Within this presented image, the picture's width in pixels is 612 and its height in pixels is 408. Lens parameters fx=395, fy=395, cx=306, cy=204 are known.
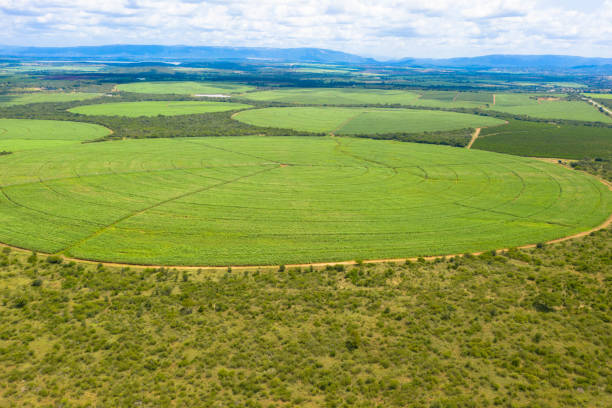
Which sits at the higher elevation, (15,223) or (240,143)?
(240,143)

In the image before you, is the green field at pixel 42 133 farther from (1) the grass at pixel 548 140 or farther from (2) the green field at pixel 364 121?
(1) the grass at pixel 548 140

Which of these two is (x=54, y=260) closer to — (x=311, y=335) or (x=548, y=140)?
(x=311, y=335)

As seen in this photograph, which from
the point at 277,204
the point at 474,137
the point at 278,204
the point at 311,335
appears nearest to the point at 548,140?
the point at 474,137

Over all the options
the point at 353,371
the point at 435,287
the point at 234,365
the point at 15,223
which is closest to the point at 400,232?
the point at 435,287

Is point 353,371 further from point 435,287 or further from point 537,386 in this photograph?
point 435,287

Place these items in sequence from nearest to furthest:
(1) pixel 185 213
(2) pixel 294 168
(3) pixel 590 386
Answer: (3) pixel 590 386
(1) pixel 185 213
(2) pixel 294 168

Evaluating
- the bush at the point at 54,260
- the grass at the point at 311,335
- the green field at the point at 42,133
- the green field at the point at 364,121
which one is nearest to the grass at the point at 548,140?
the green field at the point at 364,121
